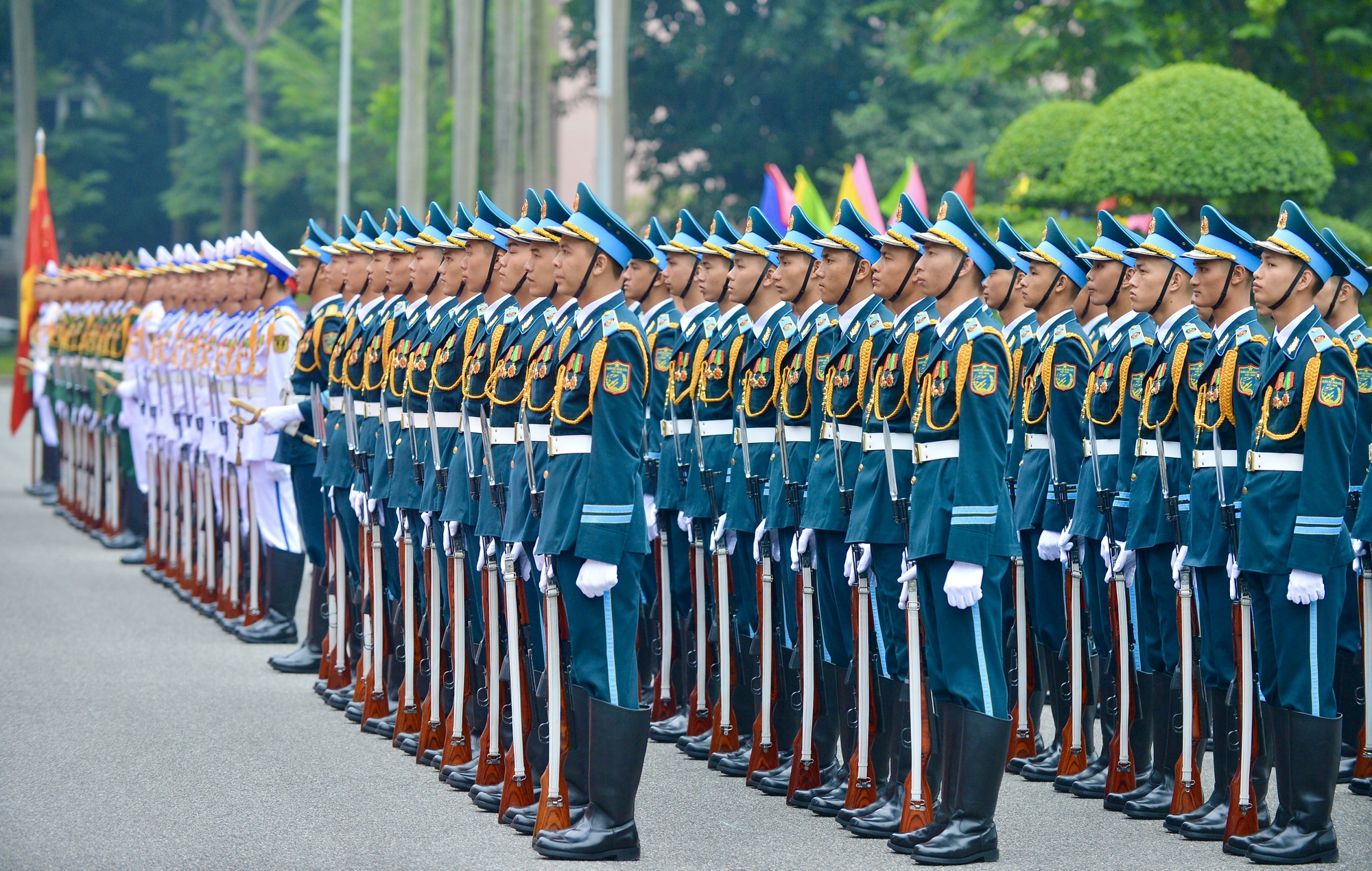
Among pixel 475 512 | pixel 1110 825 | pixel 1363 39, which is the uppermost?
pixel 1363 39

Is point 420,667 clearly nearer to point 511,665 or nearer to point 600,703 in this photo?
Result: point 511,665

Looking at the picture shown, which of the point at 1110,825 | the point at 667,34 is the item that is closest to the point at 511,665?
the point at 1110,825

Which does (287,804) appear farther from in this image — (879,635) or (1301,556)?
(1301,556)

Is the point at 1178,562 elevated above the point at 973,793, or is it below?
above

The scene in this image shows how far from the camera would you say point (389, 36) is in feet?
145

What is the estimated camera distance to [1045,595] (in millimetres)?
7785

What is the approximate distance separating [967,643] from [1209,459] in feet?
3.83

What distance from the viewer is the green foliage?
14.8 metres

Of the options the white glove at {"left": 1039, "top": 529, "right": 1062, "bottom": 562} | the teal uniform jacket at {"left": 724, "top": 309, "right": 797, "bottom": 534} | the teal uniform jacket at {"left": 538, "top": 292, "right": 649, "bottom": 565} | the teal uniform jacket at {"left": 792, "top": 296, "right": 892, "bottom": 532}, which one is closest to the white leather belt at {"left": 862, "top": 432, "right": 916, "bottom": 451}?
the teal uniform jacket at {"left": 792, "top": 296, "right": 892, "bottom": 532}

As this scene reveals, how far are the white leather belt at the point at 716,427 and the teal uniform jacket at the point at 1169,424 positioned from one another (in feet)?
5.98

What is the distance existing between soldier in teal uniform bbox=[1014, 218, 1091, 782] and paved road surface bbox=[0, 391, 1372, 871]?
53 cm

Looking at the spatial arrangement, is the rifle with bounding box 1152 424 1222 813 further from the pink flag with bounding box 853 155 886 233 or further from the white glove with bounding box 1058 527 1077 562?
the pink flag with bounding box 853 155 886 233

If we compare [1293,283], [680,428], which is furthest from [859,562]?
[680,428]

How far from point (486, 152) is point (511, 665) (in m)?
28.1
